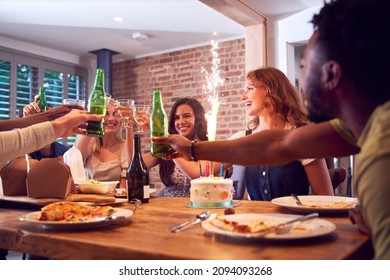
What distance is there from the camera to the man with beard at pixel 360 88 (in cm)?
59

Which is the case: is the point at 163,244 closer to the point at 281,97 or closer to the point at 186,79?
the point at 281,97

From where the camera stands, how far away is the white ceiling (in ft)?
12.3

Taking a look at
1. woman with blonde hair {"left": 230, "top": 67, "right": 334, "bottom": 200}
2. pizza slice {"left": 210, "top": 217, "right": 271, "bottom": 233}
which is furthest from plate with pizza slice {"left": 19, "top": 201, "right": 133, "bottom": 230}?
woman with blonde hair {"left": 230, "top": 67, "right": 334, "bottom": 200}

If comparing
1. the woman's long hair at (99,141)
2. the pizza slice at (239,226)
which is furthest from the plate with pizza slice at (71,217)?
the woman's long hair at (99,141)

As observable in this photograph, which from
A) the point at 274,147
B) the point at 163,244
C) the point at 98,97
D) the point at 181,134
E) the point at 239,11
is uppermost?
the point at 239,11

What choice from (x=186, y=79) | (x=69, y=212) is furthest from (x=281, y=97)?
(x=186, y=79)

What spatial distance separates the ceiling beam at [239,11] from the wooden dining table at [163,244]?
238cm

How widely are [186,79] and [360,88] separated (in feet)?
14.9

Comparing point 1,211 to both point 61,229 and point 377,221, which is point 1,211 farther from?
point 377,221

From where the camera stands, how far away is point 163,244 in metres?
0.80

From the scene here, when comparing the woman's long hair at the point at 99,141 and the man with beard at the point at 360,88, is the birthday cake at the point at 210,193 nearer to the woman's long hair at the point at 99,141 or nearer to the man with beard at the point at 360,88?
the man with beard at the point at 360,88

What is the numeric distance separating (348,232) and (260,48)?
9.47 feet

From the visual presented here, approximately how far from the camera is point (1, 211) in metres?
1.30

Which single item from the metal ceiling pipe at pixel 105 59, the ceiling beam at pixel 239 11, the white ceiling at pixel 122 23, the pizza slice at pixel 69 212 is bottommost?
the pizza slice at pixel 69 212
